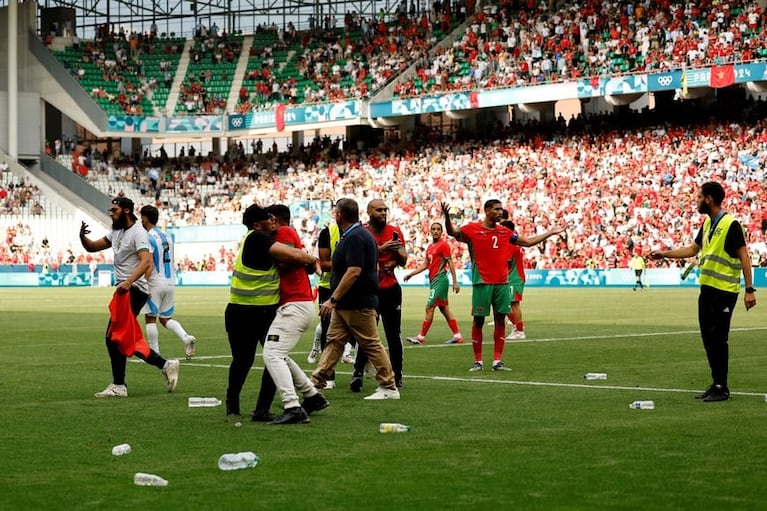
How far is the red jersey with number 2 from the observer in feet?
54.1

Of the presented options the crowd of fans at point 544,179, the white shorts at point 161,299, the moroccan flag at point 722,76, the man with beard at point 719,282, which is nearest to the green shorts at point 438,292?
the white shorts at point 161,299

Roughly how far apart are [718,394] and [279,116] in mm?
57098

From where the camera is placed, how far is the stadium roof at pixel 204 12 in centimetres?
7800

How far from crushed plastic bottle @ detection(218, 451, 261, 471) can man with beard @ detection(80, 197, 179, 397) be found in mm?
5076

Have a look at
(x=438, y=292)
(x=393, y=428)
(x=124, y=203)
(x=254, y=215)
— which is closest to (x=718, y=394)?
(x=393, y=428)

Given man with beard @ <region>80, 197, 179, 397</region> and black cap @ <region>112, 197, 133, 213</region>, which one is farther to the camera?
black cap @ <region>112, 197, 133, 213</region>

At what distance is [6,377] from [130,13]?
69.3 m

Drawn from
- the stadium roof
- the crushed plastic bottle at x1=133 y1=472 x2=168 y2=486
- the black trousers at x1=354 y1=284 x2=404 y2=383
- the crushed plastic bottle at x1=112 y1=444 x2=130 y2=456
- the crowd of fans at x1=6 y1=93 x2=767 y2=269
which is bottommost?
the crushed plastic bottle at x1=112 y1=444 x2=130 y2=456

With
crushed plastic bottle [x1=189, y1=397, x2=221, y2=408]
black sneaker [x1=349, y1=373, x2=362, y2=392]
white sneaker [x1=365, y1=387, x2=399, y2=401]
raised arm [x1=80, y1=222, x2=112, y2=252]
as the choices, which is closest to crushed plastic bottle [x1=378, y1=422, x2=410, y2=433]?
white sneaker [x1=365, y1=387, x2=399, y2=401]

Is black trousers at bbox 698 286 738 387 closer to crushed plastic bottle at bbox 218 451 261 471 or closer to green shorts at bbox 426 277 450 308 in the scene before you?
crushed plastic bottle at bbox 218 451 261 471

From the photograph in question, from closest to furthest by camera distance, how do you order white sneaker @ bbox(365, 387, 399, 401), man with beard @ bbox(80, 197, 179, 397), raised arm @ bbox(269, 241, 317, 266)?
1. raised arm @ bbox(269, 241, 317, 266)
2. white sneaker @ bbox(365, 387, 399, 401)
3. man with beard @ bbox(80, 197, 179, 397)

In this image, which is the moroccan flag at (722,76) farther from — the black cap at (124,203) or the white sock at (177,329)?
the black cap at (124,203)

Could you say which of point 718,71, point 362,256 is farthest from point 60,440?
point 718,71

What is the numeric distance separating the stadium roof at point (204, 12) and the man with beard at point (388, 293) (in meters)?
63.4
